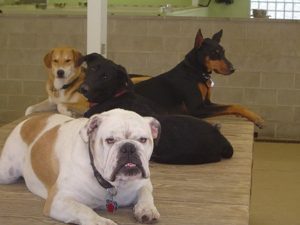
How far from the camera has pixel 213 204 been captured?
2400mm

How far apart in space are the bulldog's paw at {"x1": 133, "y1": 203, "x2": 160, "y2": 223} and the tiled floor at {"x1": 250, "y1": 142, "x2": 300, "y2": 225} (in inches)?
89.7

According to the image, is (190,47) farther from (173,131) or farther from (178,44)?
(173,131)

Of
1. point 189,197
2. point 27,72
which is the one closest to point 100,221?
point 189,197

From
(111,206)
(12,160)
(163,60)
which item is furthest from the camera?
(163,60)

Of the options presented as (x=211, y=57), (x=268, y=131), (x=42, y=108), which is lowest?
(x=268, y=131)

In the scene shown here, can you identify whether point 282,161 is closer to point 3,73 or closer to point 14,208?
point 3,73

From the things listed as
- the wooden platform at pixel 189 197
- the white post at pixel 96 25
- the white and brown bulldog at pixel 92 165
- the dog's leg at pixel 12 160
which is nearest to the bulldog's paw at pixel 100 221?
the white and brown bulldog at pixel 92 165

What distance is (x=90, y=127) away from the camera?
2.03 m

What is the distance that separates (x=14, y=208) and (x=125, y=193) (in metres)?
0.44

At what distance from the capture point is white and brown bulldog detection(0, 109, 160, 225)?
6.43 ft

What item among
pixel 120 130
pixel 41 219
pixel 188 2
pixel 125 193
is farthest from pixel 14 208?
pixel 188 2

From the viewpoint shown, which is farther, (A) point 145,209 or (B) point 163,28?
(B) point 163,28

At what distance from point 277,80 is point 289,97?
244 mm

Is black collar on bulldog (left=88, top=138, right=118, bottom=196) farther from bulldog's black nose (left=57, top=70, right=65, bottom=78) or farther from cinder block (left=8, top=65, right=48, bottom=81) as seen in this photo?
cinder block (left=8, top=65, right=48, bottom=81)
